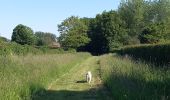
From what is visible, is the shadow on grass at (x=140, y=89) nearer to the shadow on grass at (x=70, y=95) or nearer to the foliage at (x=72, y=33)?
the shadow on grass at (x=70, y=95)

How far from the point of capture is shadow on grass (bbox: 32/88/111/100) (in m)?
16.8

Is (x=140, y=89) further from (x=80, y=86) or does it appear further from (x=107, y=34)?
(x=107, y=34)

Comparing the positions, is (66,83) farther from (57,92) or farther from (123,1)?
(123,1)

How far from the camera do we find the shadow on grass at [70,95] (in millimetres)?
16839

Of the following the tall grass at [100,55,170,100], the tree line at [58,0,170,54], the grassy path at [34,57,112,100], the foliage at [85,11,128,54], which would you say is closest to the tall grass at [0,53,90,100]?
the grassy path at [34,57,112,100]

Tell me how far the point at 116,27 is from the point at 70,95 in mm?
90595

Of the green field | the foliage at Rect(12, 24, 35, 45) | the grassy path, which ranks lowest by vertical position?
the grassy path

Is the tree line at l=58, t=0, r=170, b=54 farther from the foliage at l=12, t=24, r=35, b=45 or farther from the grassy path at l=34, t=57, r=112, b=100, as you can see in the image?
the grassy path at l=34, t=57, r=112, b=100

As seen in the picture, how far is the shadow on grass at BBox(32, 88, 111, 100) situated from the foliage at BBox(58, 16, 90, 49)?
8190 cm

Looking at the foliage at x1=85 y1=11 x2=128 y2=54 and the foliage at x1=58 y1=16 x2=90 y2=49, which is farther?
the foliage at x1=85 y1=11 x2=128 y2=54

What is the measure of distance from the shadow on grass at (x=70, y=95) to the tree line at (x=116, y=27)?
7209 cm

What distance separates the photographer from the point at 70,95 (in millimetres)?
17953

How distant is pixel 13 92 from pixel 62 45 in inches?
3524

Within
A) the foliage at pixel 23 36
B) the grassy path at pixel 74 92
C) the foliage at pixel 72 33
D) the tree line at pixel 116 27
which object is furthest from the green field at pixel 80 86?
the foliage at pixel 23 36
